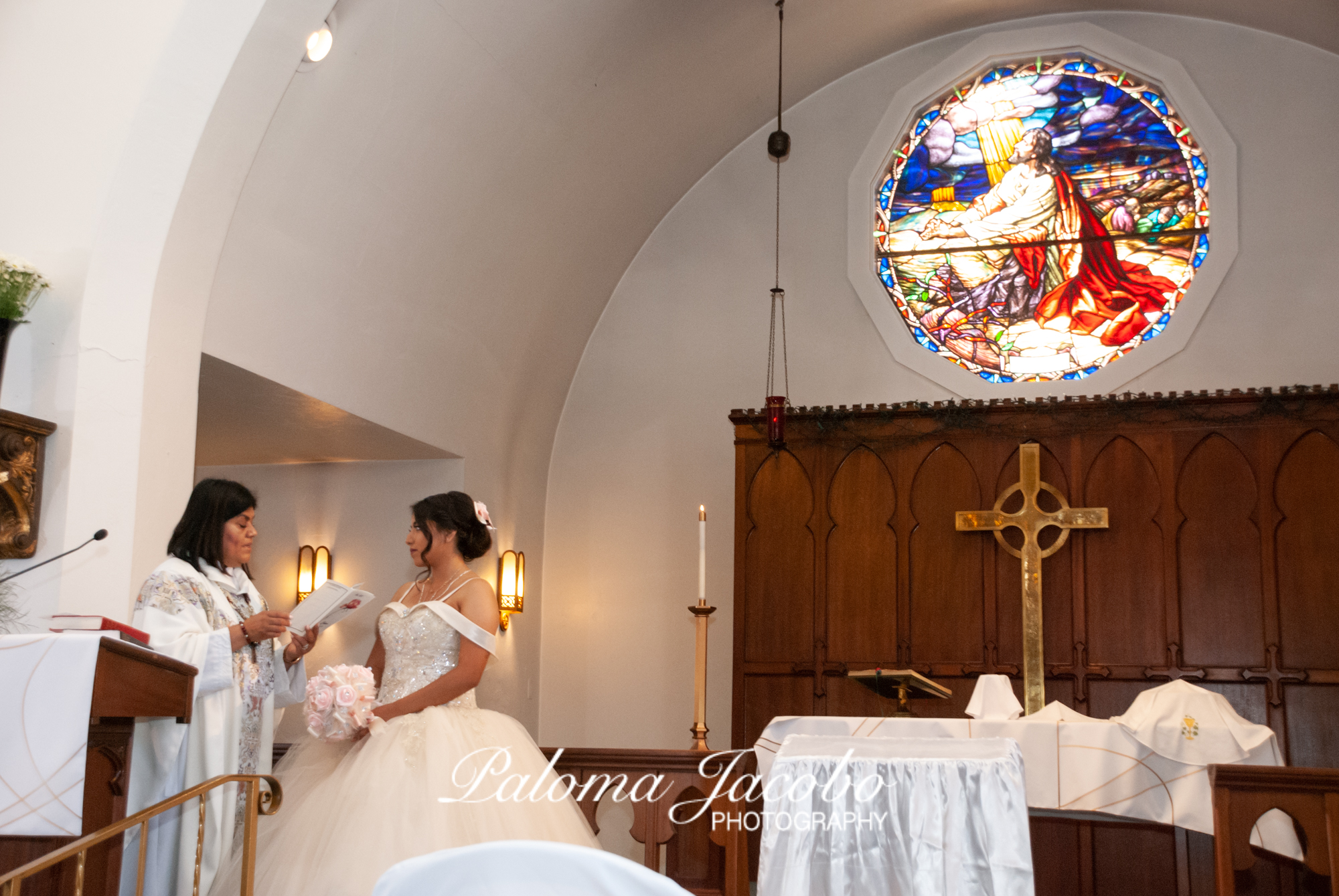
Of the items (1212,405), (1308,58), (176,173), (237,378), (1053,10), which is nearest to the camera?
(176,173)

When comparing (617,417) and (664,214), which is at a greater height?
(664,214)

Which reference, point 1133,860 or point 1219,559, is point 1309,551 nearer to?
point 1219,559

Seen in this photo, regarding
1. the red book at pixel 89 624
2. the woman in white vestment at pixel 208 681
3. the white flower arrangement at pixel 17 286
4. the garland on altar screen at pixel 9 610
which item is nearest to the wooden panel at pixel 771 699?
the woman in white vestment at pixel 208 681

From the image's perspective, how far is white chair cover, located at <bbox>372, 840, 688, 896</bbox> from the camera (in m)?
1.53

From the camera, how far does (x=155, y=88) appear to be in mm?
4387

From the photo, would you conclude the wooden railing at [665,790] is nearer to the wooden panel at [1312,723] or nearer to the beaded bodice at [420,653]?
the beaded bodice at [420,653]

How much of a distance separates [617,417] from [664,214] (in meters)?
1.57

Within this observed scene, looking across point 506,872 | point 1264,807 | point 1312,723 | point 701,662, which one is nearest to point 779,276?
point 701,662

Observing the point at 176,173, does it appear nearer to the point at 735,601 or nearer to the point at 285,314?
the point at 285,314

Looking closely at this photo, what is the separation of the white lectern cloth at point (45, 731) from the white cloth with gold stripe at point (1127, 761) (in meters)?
2.57

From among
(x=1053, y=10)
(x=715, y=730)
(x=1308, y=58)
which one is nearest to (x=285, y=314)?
(x=715, y=730)

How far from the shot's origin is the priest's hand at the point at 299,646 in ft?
12.9

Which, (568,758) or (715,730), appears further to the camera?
(715,730)

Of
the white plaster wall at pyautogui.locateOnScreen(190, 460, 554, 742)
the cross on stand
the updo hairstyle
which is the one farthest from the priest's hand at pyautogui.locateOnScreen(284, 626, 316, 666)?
the cross on stand
